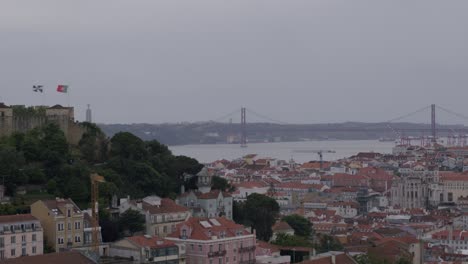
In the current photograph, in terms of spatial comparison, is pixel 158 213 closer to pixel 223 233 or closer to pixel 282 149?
pixel 223 233

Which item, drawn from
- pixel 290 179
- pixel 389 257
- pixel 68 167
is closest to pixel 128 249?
pixel 68 167

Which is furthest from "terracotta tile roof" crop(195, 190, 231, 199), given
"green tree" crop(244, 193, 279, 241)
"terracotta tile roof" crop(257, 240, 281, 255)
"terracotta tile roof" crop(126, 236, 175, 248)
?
"terracotta tile roof" crop(126, 236, 175, 248)

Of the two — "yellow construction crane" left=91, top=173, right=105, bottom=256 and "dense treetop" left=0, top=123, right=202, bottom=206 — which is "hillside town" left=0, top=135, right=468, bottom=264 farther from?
"dense treetop" left=0, top=123, right=202, bottom=206

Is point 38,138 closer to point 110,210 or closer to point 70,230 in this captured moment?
point 110,210

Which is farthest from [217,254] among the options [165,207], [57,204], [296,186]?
[296,186]

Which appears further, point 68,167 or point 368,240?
point 368,240

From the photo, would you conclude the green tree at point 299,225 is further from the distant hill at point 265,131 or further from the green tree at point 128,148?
the distant hill at point 265,131
